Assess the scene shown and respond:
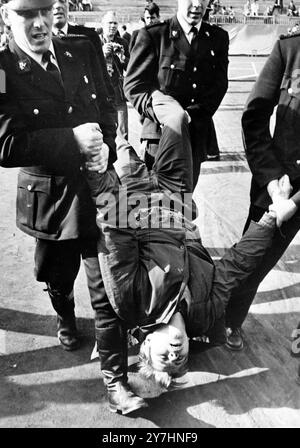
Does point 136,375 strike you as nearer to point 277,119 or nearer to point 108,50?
point 277,119

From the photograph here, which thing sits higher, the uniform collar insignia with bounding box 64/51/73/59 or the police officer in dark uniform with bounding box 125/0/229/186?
the uniform collar insignia with bounding box 64/51/73/59

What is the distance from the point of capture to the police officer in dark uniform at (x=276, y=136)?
10.1ft

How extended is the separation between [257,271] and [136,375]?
98 cm

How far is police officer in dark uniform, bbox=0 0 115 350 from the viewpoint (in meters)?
2.70

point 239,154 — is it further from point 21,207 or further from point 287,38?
point 21,207

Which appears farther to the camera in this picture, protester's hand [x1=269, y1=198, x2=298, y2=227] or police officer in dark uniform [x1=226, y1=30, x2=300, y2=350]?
police officer in dark uniform [x1=226, y1=30, x2=300, y2=350]

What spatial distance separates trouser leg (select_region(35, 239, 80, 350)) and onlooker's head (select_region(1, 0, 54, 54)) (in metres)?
1.12

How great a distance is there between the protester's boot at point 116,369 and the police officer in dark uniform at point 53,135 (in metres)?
0.22

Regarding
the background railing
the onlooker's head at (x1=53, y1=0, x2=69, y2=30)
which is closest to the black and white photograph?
the onlooker's head at (x1=53, y1=0, x2=69, y2=30)

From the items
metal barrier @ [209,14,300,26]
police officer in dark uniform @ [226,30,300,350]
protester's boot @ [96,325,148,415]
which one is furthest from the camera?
metal barrier @ [209,14,300,26]

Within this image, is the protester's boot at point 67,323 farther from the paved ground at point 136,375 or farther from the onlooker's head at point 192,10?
the onlooker's head at point 192,10

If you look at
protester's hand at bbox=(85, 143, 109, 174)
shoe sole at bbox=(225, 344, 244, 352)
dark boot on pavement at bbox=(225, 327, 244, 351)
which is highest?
protester's hand at bbox=(85, 143, 109, 174)

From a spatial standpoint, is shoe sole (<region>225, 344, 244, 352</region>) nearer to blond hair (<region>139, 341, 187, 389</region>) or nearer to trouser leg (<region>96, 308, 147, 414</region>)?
blond hair (<region>139, 341, 187, 389</region>)

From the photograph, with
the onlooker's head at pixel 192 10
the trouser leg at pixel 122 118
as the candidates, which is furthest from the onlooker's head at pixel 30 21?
the trouser leg at pixel 122 118
